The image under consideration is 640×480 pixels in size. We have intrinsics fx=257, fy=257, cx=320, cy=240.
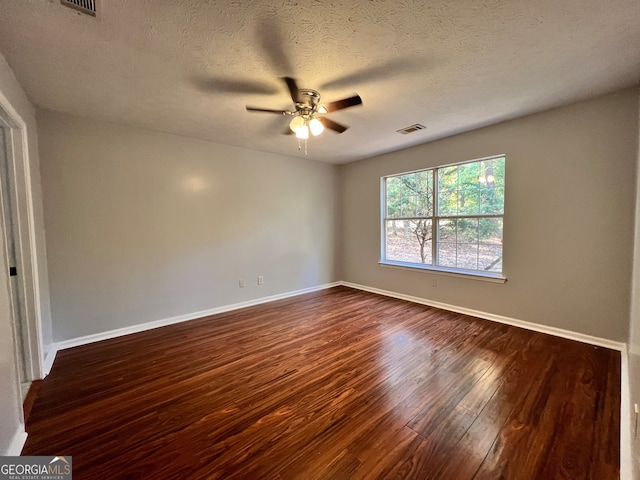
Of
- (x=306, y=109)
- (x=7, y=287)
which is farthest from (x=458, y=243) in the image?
(x=7, y=287)

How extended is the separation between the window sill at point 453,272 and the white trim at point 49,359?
14.2 feet

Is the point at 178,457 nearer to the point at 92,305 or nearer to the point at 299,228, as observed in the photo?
the point at 92,305

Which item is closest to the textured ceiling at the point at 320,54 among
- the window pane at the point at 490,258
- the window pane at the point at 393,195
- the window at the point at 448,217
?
the window at the point at 448,217

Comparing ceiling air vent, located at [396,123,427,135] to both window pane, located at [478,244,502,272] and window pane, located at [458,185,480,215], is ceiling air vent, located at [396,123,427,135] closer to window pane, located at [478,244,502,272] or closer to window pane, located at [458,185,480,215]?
window pane, located at [458,185,480,215]

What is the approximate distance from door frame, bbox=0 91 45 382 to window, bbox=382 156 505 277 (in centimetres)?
439

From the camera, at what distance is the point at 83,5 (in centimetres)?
137

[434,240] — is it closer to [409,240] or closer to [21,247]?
[409,240]

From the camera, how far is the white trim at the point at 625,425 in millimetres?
1295

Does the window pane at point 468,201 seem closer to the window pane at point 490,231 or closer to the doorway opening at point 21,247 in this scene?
the window pane at point 490,231

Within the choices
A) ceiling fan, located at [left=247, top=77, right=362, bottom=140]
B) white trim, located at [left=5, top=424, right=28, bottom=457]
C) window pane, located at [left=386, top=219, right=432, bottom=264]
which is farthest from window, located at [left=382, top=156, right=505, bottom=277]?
white trim, located at [left=5, top=424, right=28, bottom=457]

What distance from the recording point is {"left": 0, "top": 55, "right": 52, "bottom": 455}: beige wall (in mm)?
1358

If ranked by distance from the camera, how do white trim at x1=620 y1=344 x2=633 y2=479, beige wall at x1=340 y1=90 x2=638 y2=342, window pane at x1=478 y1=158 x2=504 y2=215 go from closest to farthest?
1. white trim at x1=620 y1=344 x2=633 y2=479
2. beige wall at x1=340 y1=90 x2=638 y2=342
3. window pane at x1=478 y1=158 x2=504 y2=215

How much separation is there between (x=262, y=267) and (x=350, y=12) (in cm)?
349

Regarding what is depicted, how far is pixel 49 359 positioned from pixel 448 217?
16.0 feet
